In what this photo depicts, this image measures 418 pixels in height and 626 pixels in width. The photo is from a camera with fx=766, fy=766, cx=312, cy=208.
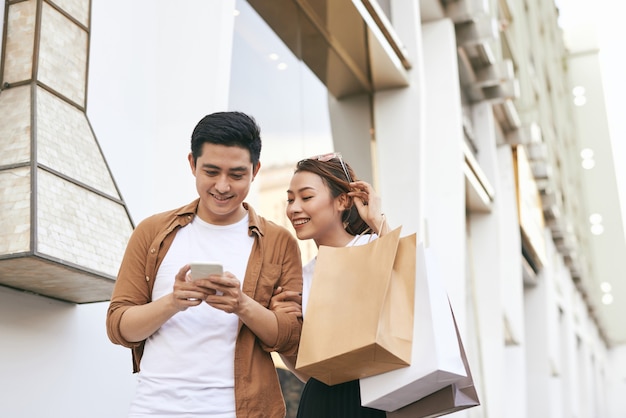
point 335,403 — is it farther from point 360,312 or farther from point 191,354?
point 191,354

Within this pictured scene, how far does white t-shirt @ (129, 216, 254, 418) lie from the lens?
2.15 m

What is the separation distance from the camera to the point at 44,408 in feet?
11.0

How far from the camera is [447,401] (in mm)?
2340

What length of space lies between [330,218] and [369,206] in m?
0.15

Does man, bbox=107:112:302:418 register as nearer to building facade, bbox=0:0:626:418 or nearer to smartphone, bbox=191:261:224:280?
smartphone, bbox=191:261:224:280

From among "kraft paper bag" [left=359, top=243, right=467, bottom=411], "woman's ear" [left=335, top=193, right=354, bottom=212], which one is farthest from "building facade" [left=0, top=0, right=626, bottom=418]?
"kraft paper bag" [left=359, top=243, right=467, bottom=411]

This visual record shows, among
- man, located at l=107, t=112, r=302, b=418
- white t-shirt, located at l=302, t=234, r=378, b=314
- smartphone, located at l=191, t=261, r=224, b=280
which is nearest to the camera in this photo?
smartphone, located at l=191, t=261, r=224, b=280

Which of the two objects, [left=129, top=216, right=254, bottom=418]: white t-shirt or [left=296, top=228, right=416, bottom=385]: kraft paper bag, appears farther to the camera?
[left=296, top=228, right=416, bottom=385]: kraft paper bag

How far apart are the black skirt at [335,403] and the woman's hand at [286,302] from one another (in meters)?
0.38

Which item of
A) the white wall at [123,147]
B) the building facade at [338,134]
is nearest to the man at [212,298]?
the building facade at [338,134]

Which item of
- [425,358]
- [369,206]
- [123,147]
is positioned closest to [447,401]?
[425,358]

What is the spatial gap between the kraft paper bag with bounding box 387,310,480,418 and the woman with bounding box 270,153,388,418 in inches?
7.4

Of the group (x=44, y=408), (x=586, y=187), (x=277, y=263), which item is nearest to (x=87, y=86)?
(x=44, y=408)

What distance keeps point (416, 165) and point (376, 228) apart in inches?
220
